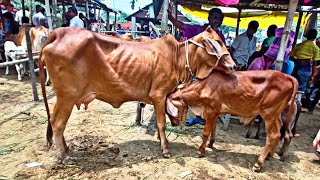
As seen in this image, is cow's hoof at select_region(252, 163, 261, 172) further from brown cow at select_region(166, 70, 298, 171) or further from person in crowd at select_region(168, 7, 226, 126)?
person in crowd at select_region(168, 7, 226, 126)

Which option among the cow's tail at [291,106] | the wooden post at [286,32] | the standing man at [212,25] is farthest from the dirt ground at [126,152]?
the standing man at [212,25]

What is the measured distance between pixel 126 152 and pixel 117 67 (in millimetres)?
1404

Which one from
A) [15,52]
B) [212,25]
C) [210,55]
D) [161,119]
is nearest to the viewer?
[210,55]

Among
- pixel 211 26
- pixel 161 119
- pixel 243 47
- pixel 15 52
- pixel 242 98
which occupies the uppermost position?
pixel 211 26

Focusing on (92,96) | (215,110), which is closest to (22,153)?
(92,96)

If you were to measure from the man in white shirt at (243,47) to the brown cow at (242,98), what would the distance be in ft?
8.70

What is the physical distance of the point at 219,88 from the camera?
12.8 feet

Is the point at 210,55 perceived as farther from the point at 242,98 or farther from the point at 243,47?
the point at 243,47

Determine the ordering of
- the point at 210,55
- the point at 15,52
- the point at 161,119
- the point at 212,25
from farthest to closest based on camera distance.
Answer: the point at 15,52 < the point at 212,25 < the point at 161,119 < the point at 210,55

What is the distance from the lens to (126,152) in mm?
4098

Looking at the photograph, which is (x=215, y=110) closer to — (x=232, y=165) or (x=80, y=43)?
(x=232, y=165)

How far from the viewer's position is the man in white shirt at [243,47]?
21.1 feet

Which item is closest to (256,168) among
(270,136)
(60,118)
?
(270,136)

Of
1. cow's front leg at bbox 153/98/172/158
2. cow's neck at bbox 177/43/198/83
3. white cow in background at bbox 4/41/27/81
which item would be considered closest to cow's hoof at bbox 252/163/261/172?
cow's front leg at bbox 153/98/172/158
